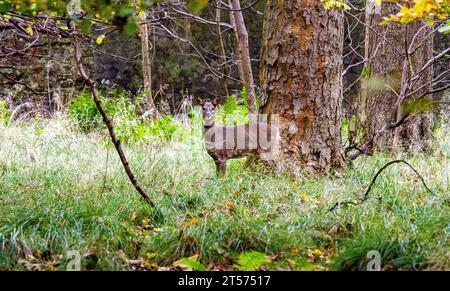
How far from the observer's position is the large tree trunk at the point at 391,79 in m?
6.98

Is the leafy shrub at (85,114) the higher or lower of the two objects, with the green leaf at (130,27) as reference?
lower

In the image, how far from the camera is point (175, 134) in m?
8.29

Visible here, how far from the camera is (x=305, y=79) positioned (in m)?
5.36

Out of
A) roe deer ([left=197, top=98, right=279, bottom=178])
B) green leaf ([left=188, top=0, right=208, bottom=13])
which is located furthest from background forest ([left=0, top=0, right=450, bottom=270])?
roe deer ([left=197, top=98, right=279, bottom=178])

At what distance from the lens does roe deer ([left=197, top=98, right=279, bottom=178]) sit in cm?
556

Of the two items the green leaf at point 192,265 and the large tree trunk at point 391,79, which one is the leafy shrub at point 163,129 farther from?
the green leaf at point 192,265

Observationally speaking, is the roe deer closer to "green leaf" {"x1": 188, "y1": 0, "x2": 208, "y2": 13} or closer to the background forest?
the background forest

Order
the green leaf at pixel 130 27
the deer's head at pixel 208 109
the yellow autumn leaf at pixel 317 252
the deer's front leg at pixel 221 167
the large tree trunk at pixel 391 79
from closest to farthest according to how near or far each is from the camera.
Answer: the green leaf at pixel 130 27 → the yellow autumn leaf at pixel 317 252 → the deer's front leg at pixel 221 167 → the deer's head at pixel 208 109 → the large tree trunk at pixel 391 79

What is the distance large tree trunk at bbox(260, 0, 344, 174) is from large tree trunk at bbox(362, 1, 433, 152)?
164 cm

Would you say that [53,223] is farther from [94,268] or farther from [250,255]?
[250,255]

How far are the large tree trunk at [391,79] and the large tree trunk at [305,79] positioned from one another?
1.64 meters

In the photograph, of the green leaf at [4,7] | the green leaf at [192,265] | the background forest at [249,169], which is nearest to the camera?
the green leaf at [4,7]

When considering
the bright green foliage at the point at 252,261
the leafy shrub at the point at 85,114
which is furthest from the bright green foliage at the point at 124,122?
the bright green foliage at the point at 252,261
